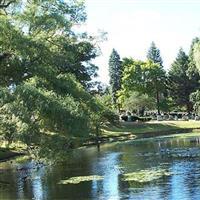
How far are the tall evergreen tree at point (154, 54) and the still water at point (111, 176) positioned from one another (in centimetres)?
8299

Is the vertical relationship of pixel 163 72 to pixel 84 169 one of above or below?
above

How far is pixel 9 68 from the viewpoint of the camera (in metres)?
31.7

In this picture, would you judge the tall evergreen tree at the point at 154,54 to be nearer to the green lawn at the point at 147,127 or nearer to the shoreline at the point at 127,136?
the green lawn at the point at 147,127

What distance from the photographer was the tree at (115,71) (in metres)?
122

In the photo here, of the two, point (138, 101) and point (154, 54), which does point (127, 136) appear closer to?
point (138, 101)

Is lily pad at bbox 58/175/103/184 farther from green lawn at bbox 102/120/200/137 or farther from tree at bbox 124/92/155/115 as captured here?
tree at bbox 124/92/155/115

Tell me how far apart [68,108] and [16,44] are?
561 centimetres

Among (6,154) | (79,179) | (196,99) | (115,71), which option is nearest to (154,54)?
(115,71)

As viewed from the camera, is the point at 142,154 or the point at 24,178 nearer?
the point at 24,178

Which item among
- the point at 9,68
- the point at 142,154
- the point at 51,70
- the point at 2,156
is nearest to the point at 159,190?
the point at 51,70

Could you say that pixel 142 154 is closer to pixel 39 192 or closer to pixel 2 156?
pixel 2 156

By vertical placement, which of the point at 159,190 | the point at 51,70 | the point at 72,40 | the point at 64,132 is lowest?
the point at 159,190

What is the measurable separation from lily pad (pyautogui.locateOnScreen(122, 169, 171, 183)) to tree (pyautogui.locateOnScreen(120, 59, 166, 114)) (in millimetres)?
67219

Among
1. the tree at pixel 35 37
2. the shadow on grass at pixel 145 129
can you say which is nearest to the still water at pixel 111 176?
the tree at pixel 35 37
